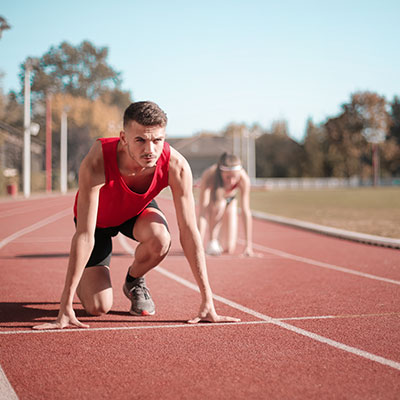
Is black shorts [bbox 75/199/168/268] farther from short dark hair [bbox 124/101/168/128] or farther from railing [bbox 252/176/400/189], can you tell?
railing [bbox 252/176/400/189]

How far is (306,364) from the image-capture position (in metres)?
3.80

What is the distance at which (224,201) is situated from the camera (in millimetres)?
10383

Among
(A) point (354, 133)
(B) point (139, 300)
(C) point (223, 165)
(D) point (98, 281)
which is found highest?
(A) point (354, 133)

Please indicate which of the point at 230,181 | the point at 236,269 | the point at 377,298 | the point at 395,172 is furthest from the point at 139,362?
the point at 395,172

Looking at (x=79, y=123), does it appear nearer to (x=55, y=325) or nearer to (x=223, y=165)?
(x=223, y=165)

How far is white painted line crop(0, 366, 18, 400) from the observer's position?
3.19m

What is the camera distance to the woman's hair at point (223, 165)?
9844mm

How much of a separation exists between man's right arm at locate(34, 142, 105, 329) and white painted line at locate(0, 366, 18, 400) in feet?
3.63

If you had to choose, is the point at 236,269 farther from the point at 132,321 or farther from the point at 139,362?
the point at 139,362

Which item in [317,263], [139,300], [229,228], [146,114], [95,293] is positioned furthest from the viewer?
[229,228]

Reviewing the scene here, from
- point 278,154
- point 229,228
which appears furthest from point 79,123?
point 229,228

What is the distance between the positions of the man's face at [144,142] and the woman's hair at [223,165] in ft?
18.0

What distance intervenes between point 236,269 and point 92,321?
379 cm

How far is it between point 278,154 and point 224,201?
77948mm
